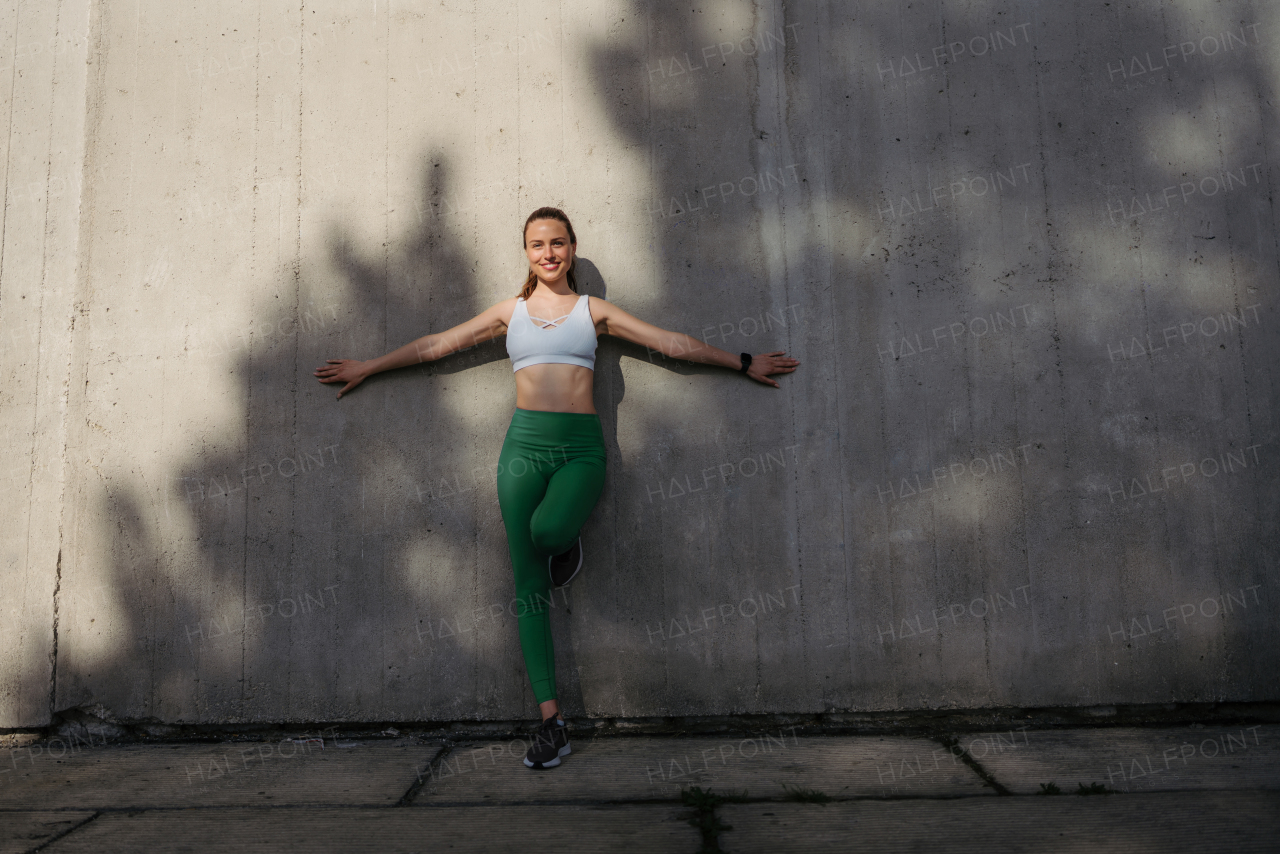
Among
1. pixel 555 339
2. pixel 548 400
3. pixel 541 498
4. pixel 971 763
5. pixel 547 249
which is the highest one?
pixel 547 249

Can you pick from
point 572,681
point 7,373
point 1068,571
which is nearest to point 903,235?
point 1068,571

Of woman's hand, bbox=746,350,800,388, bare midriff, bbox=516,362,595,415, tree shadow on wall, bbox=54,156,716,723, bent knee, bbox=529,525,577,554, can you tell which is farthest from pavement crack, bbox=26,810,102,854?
woman's hand, bbox=746,350,800,388

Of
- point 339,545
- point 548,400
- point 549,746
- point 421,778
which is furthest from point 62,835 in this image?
point 548,400

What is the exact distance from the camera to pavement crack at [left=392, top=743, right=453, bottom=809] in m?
2.74

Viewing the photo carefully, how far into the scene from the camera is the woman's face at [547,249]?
3.42 m

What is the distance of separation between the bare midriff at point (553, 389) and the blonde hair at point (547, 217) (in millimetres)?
386

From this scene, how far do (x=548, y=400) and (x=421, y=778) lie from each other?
158 centimetres

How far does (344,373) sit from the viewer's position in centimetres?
365

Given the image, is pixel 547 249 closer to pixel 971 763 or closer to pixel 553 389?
pixel 553 389

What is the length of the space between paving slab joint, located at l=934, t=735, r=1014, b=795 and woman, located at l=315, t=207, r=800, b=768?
1.55 meters

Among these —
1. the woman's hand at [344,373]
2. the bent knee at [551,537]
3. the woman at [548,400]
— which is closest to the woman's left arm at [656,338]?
the woman at [548,400]

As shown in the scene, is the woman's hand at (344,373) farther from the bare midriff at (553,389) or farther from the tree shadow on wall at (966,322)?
the tree shadow on wall at (966,322)

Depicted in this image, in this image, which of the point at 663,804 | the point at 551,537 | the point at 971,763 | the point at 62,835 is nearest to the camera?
the point at 62,835

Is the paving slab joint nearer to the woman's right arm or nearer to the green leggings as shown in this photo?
the green leggings
